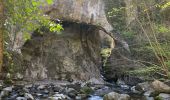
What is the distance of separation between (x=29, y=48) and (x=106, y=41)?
637cm

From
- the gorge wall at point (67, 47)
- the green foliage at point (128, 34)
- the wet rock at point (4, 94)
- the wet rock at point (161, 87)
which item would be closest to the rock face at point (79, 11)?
the gorge wall at point (67, 47)

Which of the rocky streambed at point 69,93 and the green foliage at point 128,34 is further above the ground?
the green foliage at point 128,34

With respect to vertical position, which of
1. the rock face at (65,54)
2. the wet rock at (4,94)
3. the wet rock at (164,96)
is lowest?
the wet rock at (164,96)

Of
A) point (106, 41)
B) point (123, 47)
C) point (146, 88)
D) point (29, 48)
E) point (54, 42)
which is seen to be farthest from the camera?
point (106, 41)

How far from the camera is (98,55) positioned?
61.3 ft

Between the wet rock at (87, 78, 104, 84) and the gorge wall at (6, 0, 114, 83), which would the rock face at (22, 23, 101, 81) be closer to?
the gorge wall at (6, 0, 114, 83)

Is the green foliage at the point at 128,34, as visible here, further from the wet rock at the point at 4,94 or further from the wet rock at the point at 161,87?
the wet rock at the point at 4,94

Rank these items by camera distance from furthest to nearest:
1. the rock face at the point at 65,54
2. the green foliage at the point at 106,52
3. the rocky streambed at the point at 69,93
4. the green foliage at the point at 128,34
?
1. the green foliage at the point at 128,34
2. the green foliage at the point at 106,52
3. the rock face at the point at 65,54
4. the rocky streambed at the point at 69,93

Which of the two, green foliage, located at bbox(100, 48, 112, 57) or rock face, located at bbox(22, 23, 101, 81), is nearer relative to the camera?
rock face, located at bbox(22, 23, 101, 81)

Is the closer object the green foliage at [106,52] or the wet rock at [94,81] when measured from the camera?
the wet rock at [94,81]

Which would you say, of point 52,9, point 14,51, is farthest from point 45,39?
point 14,51

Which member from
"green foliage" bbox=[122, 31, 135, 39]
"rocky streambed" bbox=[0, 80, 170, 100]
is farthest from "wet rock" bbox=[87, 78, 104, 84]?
"green foliage" bbox=[122, 31, 135, 39]

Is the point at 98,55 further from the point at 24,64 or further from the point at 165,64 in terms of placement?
the point at 165,64

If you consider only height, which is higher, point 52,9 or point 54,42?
point 52,9
